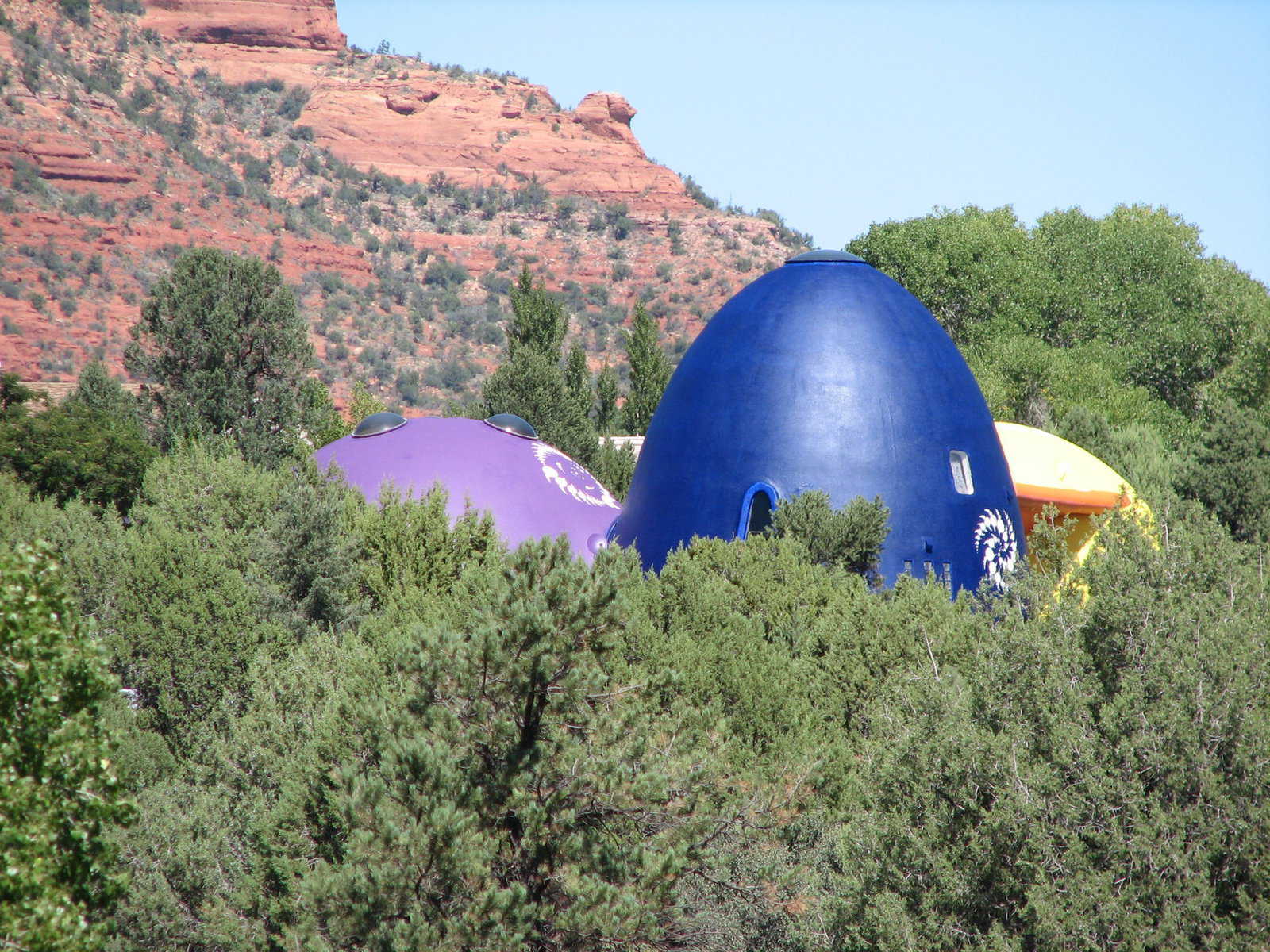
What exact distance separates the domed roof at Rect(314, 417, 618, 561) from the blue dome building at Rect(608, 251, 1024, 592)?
3.21 metres

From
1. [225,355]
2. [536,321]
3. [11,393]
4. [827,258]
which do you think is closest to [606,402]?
[536,321]

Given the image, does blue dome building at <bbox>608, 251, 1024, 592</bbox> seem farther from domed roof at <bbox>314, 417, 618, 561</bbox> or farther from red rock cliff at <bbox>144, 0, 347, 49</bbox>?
red rock cliff at <bbox>144, 0, 347, 49</bbox>

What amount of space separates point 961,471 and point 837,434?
2.61 meters

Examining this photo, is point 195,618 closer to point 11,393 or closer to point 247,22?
point 11,393

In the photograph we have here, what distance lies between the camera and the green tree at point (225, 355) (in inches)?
1468

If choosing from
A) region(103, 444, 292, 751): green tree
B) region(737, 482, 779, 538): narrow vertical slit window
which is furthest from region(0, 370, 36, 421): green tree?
region(737, 482, 779, 538): narrow vertical slit window

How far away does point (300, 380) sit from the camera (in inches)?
1534

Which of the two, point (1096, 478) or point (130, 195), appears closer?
point (1096, 478)

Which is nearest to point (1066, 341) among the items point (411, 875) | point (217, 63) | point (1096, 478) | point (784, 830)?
point (1096, 478)

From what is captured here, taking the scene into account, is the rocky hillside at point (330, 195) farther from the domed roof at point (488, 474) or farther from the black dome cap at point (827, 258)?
the black dome cap at point (827, 258)

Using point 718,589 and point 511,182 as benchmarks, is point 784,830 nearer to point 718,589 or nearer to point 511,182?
point 718,589

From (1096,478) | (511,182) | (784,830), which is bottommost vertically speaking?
(784,830)

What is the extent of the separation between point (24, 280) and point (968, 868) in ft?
253

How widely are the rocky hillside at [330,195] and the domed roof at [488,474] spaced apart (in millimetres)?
49524
